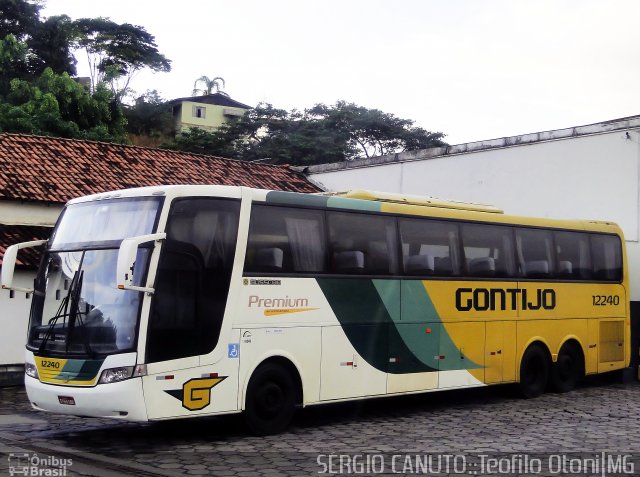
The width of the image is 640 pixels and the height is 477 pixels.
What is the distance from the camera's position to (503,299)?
1559 cm

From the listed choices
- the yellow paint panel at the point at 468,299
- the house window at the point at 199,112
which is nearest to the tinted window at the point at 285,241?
the yellow paint panel at the point at 468,299

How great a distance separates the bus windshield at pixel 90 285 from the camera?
10422 millimetres

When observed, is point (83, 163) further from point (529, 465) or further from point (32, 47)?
point (32, 47)

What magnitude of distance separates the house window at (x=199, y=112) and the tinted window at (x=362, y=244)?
224ft

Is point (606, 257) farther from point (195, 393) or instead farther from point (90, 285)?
point (90, 285)

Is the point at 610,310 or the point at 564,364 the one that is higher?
the point at 610,310

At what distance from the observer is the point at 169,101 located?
2975 inches

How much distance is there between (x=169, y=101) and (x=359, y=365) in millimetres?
65447

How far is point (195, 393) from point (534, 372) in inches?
316

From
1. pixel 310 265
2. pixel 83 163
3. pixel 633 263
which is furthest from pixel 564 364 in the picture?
pixel 83 163

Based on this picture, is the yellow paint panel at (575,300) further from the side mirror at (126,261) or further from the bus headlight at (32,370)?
the bus headlight at (32,370)

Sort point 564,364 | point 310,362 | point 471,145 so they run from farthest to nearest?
1. point 471,145
2. point 564,364
3. point 310,362

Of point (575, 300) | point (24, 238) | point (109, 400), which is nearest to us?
point (109, 400)

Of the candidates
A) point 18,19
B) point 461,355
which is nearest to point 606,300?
point 461,355
